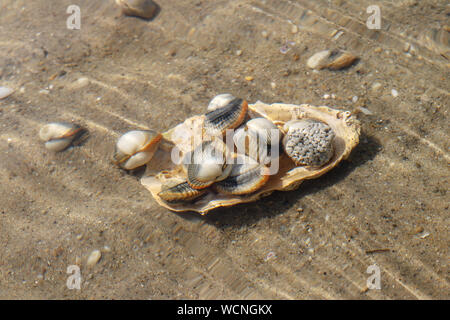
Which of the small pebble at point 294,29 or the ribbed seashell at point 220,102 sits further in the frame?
the small pebble at point 294,29

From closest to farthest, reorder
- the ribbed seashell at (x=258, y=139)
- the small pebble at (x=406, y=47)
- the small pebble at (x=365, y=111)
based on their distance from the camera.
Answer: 1. the ribbed seashell at (x=258, y=139)
2. the small pebble at (x=365, y=111)
3. the small pebble at (x=406, y=47)

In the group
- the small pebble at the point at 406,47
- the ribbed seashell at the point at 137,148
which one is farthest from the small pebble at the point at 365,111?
the ribbed seashell at the point at 137,148

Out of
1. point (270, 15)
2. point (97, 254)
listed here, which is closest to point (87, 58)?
point (270, 15)

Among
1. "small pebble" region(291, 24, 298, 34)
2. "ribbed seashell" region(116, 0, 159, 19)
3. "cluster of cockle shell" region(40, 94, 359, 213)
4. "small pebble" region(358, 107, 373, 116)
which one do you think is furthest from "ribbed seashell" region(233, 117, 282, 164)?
"ribbed seashell" region(116, 0, 159, 19)

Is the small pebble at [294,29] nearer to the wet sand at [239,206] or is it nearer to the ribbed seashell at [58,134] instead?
the wet sand at [239,206]

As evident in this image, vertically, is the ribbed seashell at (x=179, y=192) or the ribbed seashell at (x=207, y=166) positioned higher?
the ribbed seashell at (x=207, y=166)

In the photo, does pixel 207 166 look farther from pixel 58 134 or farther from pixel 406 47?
pixel 406 47

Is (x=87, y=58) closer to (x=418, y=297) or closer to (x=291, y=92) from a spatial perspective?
(x=291, y=92)
